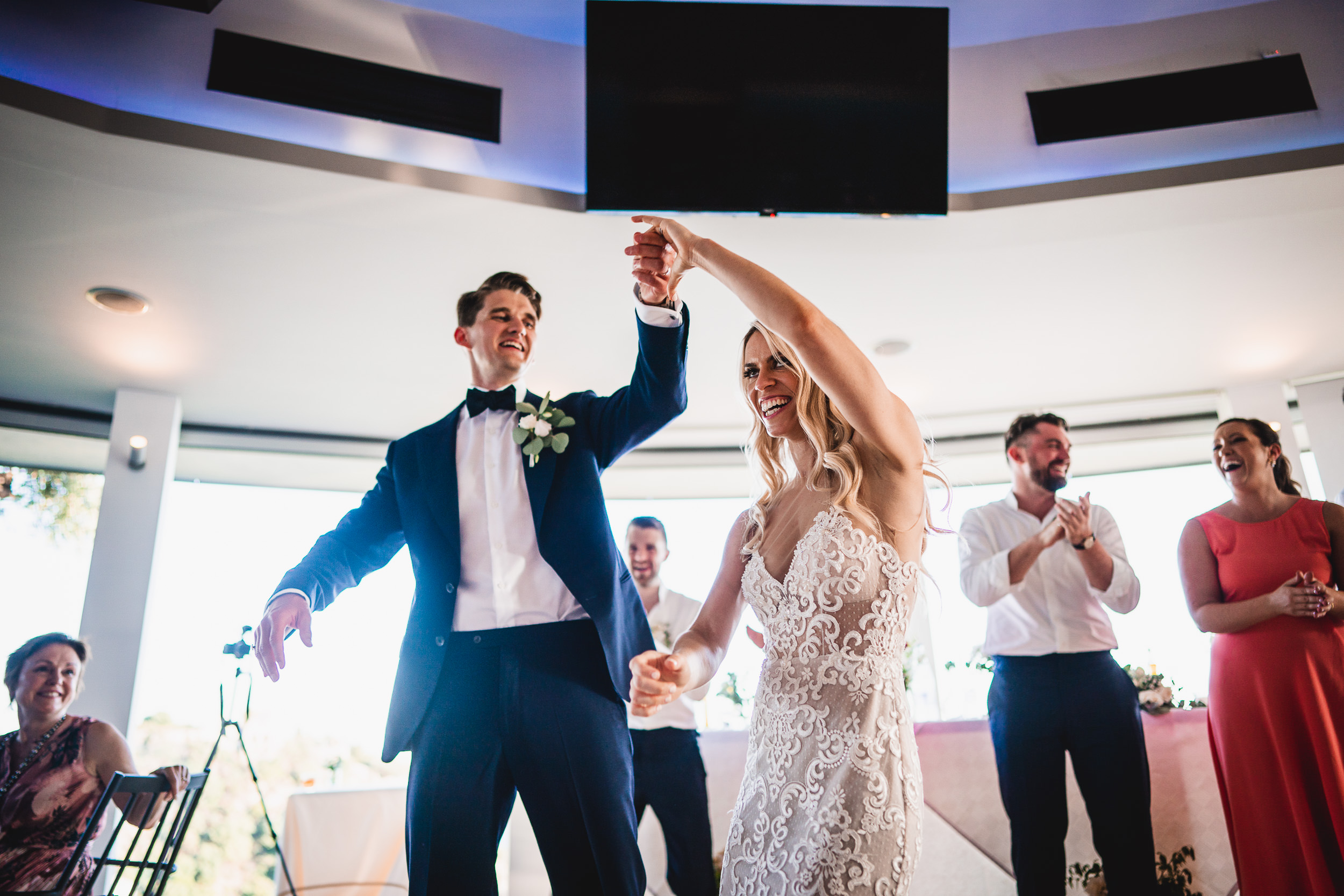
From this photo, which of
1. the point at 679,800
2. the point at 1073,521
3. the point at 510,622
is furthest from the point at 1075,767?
the point at 510,622

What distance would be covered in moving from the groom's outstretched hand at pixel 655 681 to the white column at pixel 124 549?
492 centimetres

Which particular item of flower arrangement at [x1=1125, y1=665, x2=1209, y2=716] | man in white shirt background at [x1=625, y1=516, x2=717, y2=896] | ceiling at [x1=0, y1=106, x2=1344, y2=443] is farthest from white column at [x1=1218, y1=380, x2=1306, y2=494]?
man in white shirt background at [x1=625, y1=516, x2=717, y2=896]

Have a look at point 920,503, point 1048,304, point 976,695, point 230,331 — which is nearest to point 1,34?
point 230,331

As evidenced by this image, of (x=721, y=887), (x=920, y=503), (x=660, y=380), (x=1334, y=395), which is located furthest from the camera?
(x=1334, y=395)

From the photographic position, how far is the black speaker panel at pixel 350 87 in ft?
11.7

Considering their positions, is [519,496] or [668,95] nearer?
[519,496]

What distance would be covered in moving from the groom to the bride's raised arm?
286 mm

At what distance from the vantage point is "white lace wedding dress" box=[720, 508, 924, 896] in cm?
125

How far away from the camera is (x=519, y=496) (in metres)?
1.87

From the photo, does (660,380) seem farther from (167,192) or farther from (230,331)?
(230,331)

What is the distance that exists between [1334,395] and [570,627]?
660cm

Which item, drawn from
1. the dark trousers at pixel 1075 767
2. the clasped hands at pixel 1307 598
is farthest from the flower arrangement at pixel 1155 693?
the clasped hands at pixel 1307 598

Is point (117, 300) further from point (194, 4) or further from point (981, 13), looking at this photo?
point (981, 13)

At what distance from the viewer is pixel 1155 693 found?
3.68 meters
